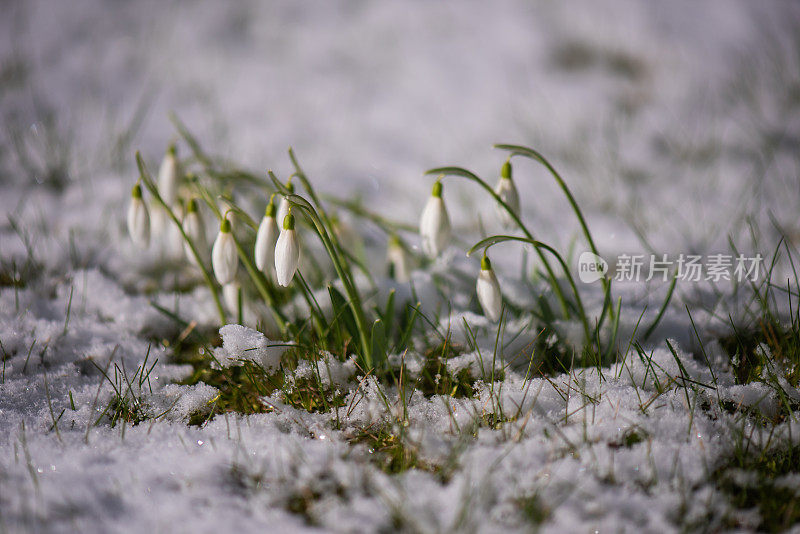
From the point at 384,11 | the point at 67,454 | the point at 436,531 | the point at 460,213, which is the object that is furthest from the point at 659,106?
the point at 67,454

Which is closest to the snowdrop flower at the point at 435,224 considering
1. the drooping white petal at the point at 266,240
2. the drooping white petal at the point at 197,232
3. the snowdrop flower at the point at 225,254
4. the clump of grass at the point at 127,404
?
the drooping white petal at the point at 266,240

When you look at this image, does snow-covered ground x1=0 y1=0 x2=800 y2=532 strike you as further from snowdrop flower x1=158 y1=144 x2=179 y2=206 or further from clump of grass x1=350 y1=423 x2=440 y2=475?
snowdrop flower x1=158 y1=144 x2=179 y2=206

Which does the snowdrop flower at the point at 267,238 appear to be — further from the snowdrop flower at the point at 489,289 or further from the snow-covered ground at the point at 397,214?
the snowdrop flower at the point at 489,289

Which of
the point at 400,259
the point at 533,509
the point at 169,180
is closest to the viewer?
the point at 533,509

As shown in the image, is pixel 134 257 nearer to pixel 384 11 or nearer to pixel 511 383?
pixel 511 383

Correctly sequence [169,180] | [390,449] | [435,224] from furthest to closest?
[169,180]
[435,224]
[390,449]

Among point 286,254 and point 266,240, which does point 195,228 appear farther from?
point 286,254

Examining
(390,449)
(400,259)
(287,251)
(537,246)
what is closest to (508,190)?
(537,246)
